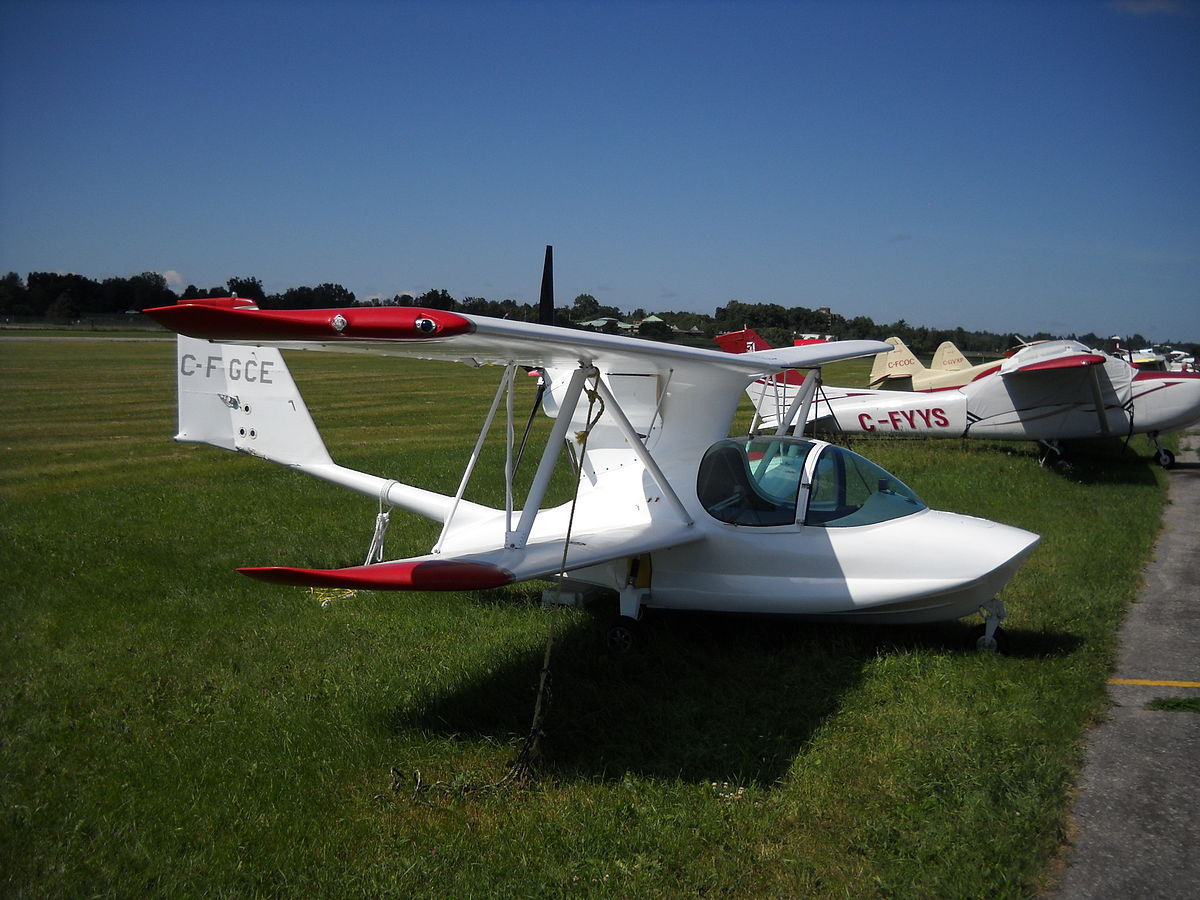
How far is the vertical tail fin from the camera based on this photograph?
857 cm

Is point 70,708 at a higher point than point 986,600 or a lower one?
lower

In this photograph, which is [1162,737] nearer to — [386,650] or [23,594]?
[386,650]

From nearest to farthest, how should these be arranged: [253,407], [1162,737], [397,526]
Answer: [1162,737], [253,407], [397,526]

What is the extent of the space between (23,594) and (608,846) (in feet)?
21.8

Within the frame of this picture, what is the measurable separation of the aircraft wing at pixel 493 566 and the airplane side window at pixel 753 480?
1.10ft

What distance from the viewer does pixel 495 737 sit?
5352mm

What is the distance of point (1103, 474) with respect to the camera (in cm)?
1531

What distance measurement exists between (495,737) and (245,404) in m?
4.93

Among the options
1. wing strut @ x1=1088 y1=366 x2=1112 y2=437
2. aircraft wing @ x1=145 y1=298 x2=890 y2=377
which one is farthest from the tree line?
wing strut @ x1=1088 y1=366 x2=1112 y2=437

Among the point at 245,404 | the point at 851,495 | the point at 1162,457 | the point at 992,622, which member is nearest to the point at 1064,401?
the point at 1162,457

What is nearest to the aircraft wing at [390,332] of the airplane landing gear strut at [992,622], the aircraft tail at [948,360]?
the airplane landing gear strut at [992,622]

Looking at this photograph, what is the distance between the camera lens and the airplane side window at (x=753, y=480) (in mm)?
6449

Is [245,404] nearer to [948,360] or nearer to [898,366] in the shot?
[898,366]

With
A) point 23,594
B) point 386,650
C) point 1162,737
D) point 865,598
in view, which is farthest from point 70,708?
point 1162,737
